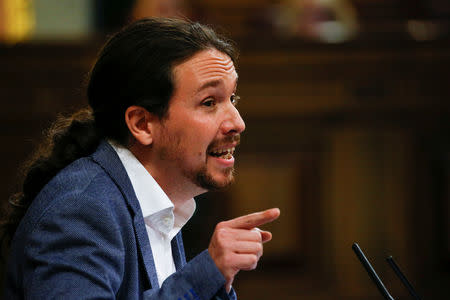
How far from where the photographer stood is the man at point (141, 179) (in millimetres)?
1276

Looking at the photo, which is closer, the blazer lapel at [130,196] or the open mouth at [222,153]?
the blazer lapel at [130,196]

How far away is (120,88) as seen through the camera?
1.50 meters

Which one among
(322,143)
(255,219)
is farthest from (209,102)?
(322,143)

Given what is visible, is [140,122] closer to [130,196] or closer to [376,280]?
[130,196]

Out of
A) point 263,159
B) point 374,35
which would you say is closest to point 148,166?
point 263,159

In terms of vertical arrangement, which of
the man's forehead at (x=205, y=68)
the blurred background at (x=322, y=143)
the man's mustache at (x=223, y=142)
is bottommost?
the blurred background at (x=322, y=143)

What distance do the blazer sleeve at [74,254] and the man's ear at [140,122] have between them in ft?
0.75

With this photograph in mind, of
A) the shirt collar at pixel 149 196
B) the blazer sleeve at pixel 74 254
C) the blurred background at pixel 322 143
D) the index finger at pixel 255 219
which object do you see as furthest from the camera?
the blurred background at pixel 322 143

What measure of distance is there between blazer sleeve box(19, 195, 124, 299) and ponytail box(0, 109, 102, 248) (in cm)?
25

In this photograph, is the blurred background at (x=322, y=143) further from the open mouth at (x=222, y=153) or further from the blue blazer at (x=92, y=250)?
the blue blazer at (x=92, y=250)

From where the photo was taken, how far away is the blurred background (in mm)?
3354

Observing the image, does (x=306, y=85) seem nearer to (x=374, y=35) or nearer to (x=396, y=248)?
(x=374, y=35)

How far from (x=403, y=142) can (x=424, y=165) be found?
0.14 metres

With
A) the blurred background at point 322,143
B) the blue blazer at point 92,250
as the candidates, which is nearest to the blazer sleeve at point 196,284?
the blue blazer at point 92,250
